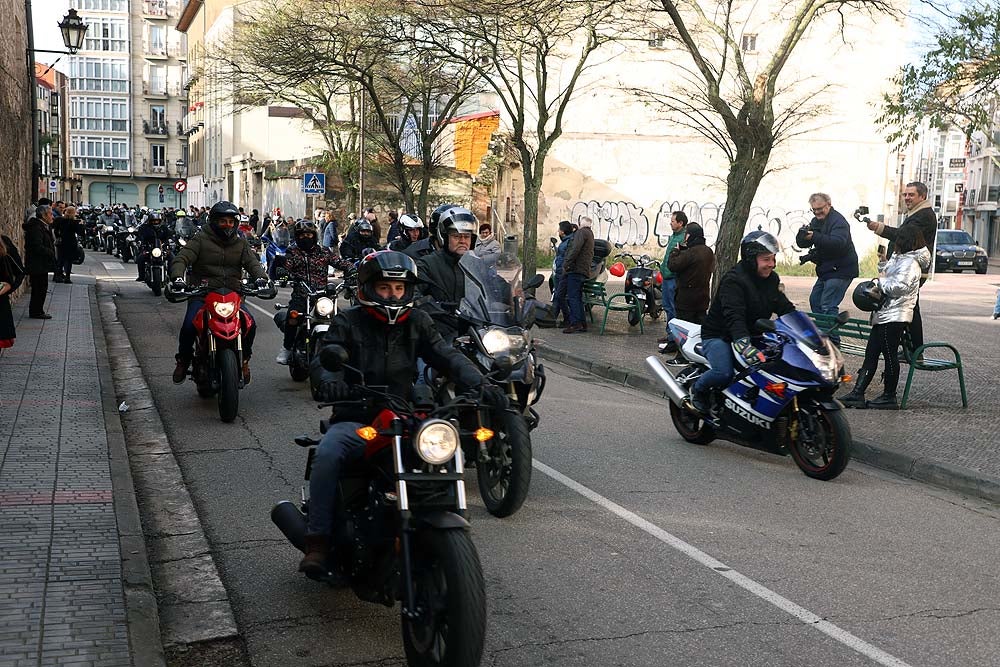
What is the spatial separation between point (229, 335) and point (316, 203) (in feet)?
111

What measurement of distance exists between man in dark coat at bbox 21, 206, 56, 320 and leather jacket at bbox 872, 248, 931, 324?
12318mm

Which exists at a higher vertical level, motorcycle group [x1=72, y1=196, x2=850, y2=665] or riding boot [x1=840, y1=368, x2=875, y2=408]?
motorcycle group [x1=72, y1=196, x2=850, y2=665]

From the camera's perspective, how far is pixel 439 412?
14.7 feet

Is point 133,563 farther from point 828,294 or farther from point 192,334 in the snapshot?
point 828,294

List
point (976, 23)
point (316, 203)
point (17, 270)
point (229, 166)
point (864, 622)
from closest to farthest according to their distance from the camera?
point (864, 622) < point (17, 270) < point (976, 23) < point (316, 203) < point (229, 166)

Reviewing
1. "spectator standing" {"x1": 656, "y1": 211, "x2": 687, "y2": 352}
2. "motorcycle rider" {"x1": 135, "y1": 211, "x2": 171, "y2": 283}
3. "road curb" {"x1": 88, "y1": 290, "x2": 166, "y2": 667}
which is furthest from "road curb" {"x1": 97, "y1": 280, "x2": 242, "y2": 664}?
"motorcycle rider" {"x1": 135, "y1": 211, "x2": 171, "y2": 283}

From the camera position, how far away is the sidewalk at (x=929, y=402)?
835cm

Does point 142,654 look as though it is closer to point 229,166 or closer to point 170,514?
point 170,514

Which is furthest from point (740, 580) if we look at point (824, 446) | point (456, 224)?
point (456, 224)

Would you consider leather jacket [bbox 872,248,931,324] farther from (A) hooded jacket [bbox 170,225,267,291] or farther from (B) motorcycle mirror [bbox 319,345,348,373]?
(B) motorcycle mirror [bbox 319,345,348,373]

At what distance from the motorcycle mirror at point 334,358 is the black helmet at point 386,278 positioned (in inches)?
14.1

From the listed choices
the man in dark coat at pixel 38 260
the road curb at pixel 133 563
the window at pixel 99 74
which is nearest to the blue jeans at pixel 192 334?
the road curb at pixel 133 563

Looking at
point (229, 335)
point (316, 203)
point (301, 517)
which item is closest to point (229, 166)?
point (316, 203)

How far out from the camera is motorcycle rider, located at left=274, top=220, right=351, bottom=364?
1173 cm
